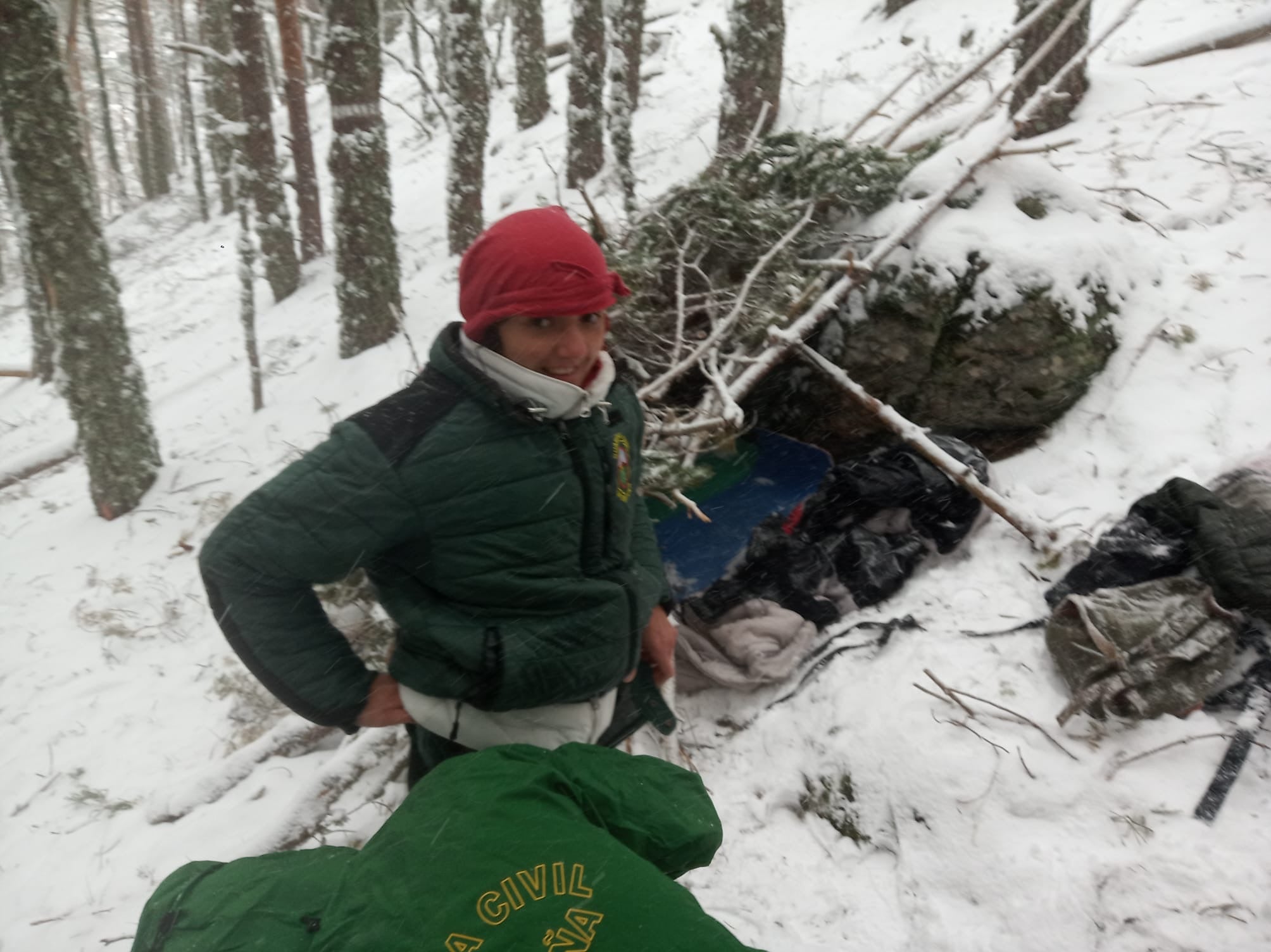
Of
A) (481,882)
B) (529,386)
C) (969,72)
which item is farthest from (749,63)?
(481,882)

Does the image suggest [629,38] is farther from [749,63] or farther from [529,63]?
[529,63]

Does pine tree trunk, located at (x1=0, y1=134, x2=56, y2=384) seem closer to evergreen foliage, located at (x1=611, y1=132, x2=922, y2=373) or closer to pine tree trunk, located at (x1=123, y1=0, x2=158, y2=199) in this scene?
evergreen foliage, located at (x1=611, y1=132, x2=922, y2=373)

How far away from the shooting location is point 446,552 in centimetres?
165

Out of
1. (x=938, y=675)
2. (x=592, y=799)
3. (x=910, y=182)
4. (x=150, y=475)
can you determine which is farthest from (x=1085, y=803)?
(x=150, y=475)

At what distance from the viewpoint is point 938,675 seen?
9.16ft

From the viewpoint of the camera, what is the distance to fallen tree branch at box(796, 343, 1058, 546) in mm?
3270

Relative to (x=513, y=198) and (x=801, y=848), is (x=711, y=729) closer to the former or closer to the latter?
(x=801, y=848)

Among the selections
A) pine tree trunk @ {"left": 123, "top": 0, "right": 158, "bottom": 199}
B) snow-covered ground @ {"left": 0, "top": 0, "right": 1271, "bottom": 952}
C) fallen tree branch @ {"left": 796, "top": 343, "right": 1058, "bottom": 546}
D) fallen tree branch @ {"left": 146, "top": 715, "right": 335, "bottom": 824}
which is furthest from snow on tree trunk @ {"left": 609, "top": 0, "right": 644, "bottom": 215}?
pine tree trunk @ {"left": 123, "top": 0, "right": 158, "bottom": 199}

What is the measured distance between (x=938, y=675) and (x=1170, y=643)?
0.79 m

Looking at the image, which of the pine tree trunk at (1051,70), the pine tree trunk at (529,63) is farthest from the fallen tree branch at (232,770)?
the pine tree trunk at (529,63)

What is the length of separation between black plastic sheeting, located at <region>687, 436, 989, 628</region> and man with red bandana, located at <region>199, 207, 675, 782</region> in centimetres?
163

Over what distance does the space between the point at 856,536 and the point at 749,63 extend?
5486 millimetres

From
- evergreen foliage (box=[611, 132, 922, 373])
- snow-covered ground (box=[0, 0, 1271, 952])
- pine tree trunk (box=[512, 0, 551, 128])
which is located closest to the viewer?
snow-covered ground (box=[0, 0, 1271, 952])

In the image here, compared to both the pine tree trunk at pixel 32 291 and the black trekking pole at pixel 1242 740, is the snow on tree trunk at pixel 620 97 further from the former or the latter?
the black trekking pole at pixel 1242 740
